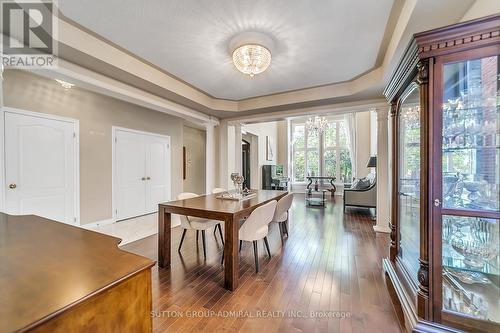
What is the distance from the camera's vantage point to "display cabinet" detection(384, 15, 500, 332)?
131 centimetres

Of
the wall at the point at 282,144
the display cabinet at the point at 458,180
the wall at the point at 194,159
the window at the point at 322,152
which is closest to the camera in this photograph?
the display cabinet at the point at 458,180

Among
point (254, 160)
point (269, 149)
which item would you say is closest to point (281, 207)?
point (254, 160)

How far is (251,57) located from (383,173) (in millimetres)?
3186

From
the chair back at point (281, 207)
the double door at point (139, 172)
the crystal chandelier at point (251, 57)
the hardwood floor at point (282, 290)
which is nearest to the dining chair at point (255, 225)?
the hardwood floor at point (282, 290)

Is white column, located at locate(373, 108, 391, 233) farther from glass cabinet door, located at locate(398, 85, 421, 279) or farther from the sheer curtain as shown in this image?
the sheer curtain

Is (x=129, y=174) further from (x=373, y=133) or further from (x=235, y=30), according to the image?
(x=373, y=133)

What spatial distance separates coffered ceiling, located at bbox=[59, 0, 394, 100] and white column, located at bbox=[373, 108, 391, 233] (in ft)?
4.01

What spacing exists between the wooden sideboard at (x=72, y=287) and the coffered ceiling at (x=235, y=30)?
1954 mm

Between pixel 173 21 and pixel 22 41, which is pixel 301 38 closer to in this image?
pixel 173 21

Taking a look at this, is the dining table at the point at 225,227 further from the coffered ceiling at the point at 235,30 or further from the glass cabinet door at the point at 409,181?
the coffered ceiling at the point at 235,30

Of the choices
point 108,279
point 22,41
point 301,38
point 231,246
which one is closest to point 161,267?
point 231,246

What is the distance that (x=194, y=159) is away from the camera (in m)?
6.92

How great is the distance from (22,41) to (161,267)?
2.79 m

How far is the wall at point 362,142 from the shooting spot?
798cm
